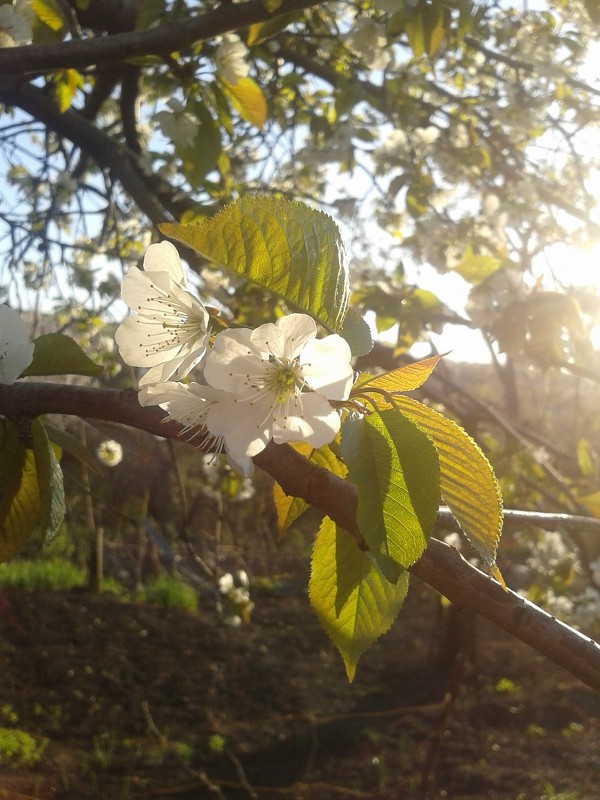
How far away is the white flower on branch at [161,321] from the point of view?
593 mm

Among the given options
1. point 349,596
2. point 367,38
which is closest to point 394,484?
point 349,596

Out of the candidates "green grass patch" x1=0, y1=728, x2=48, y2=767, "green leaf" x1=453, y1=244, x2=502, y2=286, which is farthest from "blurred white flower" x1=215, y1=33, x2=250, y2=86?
"green grass patch" x1=0, y1=728, x2=48, y2=767

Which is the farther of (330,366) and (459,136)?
(459,136)

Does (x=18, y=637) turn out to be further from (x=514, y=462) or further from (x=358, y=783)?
(x=514, y=462)

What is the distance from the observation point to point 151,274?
0.58 meters

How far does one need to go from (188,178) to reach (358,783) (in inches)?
89.6

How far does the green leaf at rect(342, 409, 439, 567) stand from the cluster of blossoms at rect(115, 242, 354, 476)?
0.04 meters

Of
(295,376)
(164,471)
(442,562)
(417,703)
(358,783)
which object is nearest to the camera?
(442,562)

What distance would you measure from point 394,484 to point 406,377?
0.13 m

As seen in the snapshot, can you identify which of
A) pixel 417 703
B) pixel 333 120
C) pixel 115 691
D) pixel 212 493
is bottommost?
pixel 115 691

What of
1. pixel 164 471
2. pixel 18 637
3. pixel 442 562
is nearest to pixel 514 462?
pixel 442 562

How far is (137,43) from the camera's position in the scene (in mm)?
1226

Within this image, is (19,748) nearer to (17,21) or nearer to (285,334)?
(17,21)

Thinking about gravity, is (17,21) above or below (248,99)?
below
